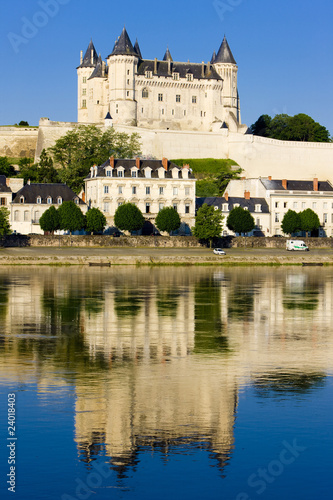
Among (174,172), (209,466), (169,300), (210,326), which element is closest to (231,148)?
(174,172)

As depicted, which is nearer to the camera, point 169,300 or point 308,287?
point 169,300

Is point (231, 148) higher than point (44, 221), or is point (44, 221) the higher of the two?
point (231, 148)

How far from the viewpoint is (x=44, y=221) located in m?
55.8

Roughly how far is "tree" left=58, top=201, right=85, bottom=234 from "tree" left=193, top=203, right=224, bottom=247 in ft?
24.5

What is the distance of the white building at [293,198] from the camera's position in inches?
2517

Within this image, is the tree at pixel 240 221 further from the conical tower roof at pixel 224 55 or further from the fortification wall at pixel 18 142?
the fortification wall at pixel 18 142

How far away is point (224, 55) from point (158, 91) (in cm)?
881

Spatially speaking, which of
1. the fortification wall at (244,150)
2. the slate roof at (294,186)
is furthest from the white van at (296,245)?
the fortification wall at (244,150)

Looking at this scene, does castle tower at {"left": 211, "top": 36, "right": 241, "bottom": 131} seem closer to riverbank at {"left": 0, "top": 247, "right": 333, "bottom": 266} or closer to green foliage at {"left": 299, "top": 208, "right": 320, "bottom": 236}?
green foliage at {"left": 299, "top": 208, "right": 320, "bottom": 236}

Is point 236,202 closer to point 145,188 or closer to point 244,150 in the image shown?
point 145,188

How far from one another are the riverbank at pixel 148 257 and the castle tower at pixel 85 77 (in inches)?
1692

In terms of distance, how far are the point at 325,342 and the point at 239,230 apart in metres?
40.2

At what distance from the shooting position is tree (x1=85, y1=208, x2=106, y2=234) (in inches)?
2185

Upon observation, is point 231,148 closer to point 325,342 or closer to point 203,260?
point 203,260
